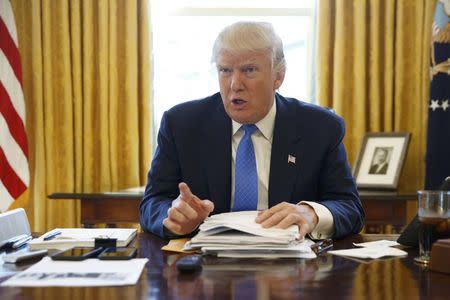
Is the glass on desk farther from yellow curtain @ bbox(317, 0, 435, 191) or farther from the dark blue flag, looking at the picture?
yellow curtain @ bbox(317, 0, 435, 191)

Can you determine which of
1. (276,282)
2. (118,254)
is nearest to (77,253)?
(118,254)

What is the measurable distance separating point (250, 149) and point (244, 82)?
25 cm

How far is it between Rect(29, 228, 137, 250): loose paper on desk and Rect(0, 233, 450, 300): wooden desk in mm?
233

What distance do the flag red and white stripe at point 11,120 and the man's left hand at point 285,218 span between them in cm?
260

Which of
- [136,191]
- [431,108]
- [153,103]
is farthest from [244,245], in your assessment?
[153,103]

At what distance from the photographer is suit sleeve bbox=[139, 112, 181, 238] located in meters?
2.11

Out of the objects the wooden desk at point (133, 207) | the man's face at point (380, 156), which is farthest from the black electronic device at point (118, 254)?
the man's face at point (380, 156)

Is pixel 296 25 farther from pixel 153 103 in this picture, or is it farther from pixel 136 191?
pixel 136 191

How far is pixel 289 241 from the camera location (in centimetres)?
164

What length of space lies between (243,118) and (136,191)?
66.6 inches

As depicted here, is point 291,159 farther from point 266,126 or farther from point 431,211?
point 431,211

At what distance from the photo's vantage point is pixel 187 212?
1.81 metres

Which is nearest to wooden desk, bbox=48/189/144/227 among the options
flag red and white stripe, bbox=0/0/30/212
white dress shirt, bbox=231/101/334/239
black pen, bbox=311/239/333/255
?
flag red and white stripe, bbox=0/0/30/212

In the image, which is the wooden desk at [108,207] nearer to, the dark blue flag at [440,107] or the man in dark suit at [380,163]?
the man in dark suit at [380,163]
